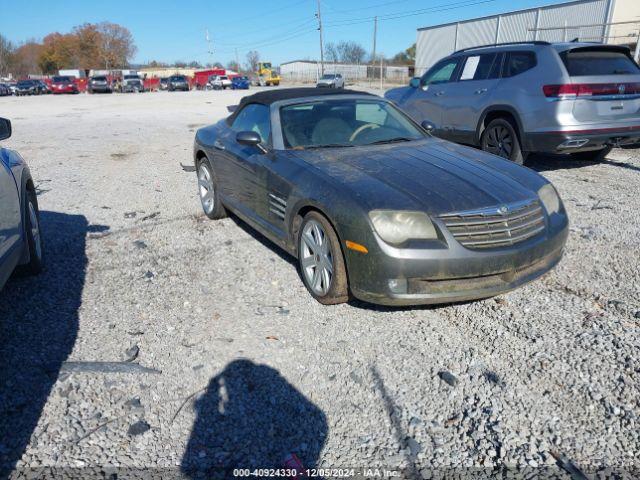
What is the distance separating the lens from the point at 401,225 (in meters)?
3.13

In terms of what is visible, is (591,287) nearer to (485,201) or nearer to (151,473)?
(485,201)

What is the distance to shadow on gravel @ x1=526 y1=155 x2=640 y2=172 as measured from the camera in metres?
7.88

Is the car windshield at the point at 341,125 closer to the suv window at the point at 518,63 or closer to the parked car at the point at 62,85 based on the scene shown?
the suv window at the point at 518,63

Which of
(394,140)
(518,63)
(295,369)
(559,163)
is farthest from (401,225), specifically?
(559,163)

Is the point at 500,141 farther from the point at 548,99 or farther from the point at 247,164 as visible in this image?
the point at 247,164

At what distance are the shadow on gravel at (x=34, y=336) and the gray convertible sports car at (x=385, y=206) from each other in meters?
1.67

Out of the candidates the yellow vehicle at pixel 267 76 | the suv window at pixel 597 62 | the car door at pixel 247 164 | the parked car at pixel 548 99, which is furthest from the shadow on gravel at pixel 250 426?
the yellow vehicle at pixel 267 76

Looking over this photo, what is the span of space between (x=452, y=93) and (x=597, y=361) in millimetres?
6336

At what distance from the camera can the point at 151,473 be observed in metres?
2.22

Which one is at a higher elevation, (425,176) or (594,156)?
(425,176)

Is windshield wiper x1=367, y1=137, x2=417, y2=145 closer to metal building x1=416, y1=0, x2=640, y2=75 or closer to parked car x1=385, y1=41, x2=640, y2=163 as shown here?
parked car x1=385, y1=41, x2=640, y2=163

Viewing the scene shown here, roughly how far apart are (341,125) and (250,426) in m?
2.93

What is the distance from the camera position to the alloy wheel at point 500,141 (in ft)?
24.3

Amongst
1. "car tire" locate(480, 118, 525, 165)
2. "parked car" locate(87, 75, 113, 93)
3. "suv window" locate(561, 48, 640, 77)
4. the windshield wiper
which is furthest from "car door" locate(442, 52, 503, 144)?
"parked car" locate(87, 75, 113, 93)
